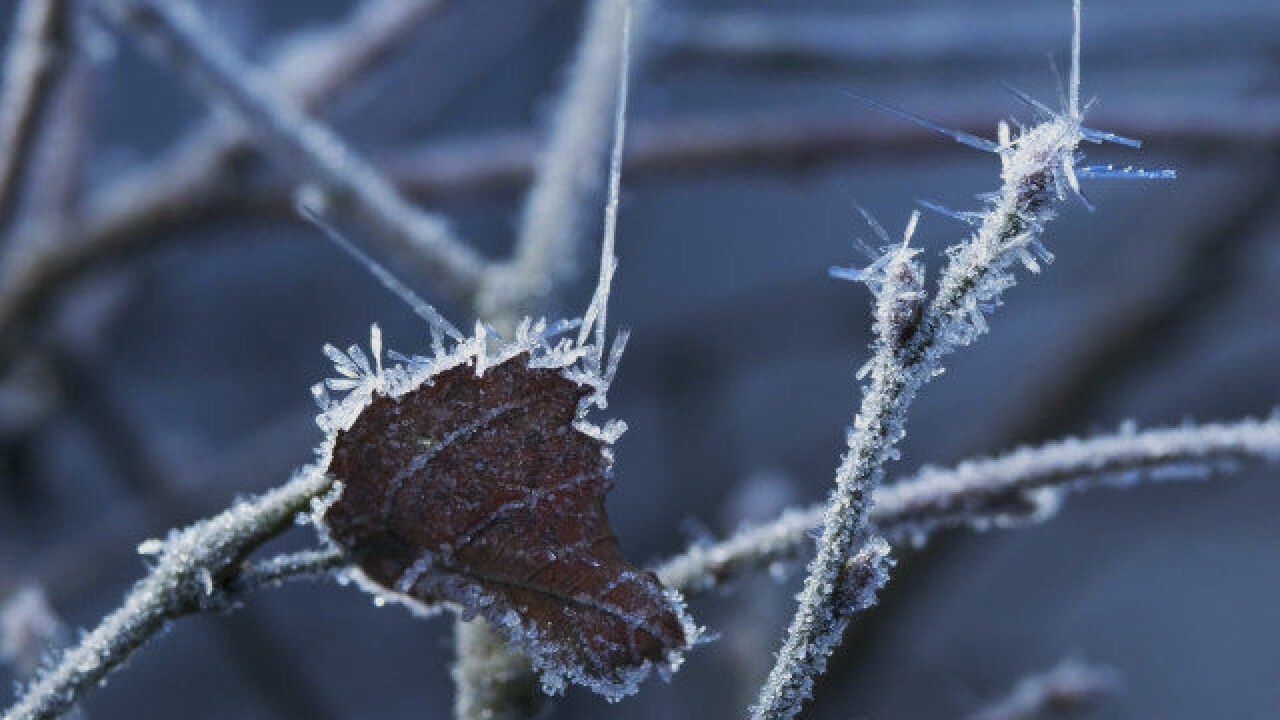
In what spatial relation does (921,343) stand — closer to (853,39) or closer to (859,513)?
(859,513)

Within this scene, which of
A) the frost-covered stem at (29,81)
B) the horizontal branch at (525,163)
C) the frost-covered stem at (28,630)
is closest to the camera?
the frost-covered stem at (28,630)

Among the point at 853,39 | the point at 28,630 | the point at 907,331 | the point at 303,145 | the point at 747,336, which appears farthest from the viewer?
the point at 747,336

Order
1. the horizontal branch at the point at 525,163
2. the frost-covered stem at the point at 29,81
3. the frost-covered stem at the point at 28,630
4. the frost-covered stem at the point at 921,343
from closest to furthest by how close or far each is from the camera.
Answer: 1. the frost-covered stem at the point at 921,343
2. the frost-covered stem at the point at 28,630
3. the frost-covered stem at the point at 29,81
4. the horizontal branch at the point at 525,163

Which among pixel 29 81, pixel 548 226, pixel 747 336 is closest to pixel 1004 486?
pixel 548 226

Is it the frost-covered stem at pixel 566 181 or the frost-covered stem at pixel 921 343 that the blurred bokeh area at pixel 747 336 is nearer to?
the frost-covered stem at pixel 566 181

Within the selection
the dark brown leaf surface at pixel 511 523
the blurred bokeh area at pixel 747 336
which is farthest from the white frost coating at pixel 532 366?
the blurred bokeh area at pixel 747 336

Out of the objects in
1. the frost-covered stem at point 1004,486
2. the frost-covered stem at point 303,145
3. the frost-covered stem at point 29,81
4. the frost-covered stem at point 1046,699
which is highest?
the frost-covered stem at point 29,81

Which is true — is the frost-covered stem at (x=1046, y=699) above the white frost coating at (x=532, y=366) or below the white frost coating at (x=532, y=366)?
above

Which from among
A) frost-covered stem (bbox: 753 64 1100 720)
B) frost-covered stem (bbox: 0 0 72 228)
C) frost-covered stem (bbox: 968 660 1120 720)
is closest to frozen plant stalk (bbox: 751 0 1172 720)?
frost-covered stem (bbox: 753 64 1100 720)
